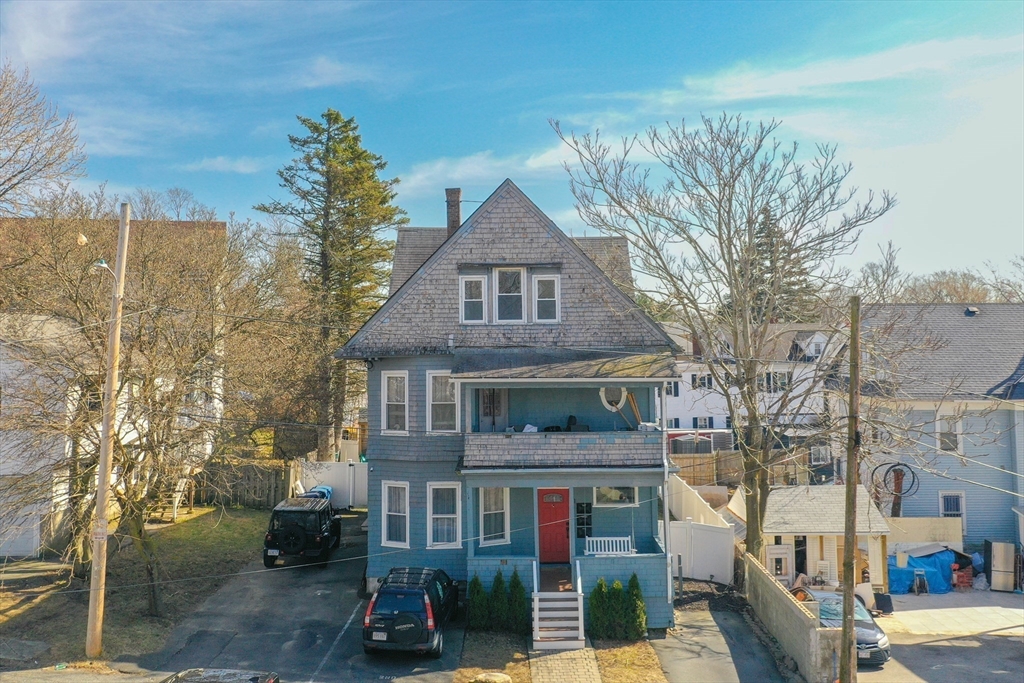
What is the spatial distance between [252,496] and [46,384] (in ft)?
42.1

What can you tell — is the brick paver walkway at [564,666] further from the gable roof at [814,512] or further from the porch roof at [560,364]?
the gable roof at [814,512]

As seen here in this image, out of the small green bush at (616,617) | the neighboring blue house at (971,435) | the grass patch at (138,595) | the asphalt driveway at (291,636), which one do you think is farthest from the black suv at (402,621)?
the neighboring blue house at (971,435)

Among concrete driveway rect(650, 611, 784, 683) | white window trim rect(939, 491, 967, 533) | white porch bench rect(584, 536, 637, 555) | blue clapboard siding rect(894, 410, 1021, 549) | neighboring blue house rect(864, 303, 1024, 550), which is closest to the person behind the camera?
concrete driveway rect(650, 611, 784, 683)

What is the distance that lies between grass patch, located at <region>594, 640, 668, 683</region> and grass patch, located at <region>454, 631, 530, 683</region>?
1732mm

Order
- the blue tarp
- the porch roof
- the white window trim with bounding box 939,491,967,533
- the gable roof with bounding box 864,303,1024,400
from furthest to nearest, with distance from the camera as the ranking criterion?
the gable roof with bounding box 864,303,1024,400
the white window trim with bounding box 939,491,967,533
the blue tarp
the porch roof

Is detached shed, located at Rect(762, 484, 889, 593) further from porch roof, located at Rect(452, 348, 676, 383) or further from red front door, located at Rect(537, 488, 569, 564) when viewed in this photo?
porch roof, located at Rect(452, 348, 676, 383)

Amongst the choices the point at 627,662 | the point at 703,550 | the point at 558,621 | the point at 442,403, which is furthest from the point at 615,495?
the point at 442,403

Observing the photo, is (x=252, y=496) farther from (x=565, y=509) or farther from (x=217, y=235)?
(x=565, y=509)

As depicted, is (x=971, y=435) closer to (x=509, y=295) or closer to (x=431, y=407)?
(x=509, y=295)

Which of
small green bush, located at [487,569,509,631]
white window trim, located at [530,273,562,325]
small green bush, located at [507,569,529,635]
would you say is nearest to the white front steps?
small green bush, located at [507,569,529,635]

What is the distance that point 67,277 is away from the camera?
19.0 m

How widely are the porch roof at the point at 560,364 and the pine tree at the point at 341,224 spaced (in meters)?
18.6

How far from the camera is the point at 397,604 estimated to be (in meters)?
16.3

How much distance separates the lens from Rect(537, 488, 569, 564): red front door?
21.4m
